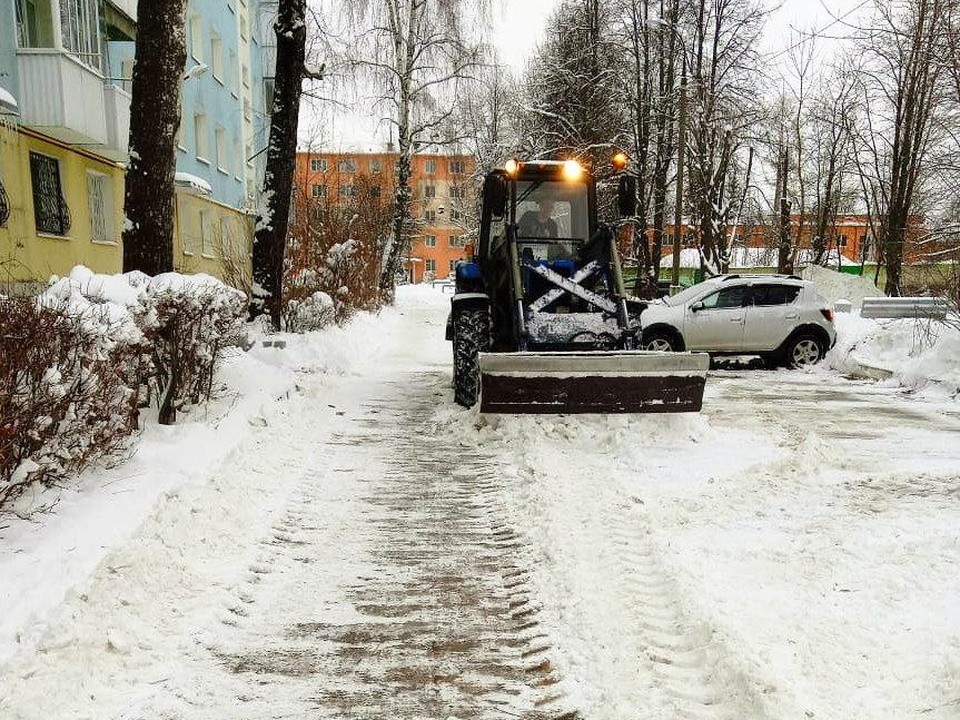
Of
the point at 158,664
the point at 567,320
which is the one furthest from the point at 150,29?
the point at 158,664

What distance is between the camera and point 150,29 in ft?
21.0

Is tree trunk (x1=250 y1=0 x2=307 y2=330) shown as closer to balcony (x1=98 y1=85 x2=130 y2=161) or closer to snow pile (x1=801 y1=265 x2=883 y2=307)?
balcony (x1=98 y1=85 x2=130 y2=161)

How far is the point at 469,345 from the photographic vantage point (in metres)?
7.58

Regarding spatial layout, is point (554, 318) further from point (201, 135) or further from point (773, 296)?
point (201, 135)

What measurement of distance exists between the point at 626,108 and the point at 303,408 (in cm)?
1823

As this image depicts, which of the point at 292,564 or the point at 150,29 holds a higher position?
the point at 150,29

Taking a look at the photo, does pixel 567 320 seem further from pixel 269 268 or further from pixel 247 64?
pixel 247 64

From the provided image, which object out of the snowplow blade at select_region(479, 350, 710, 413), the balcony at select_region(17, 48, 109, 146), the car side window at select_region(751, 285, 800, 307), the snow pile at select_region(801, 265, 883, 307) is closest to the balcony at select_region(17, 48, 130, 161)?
the balcony at select_region(17, 48, 109, 146)

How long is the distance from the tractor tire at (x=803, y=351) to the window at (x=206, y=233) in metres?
16.2

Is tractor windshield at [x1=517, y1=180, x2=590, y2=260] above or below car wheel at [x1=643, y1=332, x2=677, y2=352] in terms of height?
above

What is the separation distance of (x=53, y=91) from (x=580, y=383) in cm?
1055

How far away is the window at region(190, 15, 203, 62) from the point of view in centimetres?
2127

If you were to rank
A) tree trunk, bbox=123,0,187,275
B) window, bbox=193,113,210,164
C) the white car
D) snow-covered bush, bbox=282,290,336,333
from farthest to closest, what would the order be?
window, bbox=193,113,210,164, snow-covered bush, bbox=282,290,336,333, the white car, tree trunk, bbox=123,0,187,275

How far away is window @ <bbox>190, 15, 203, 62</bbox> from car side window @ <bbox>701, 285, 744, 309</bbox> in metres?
17.2
